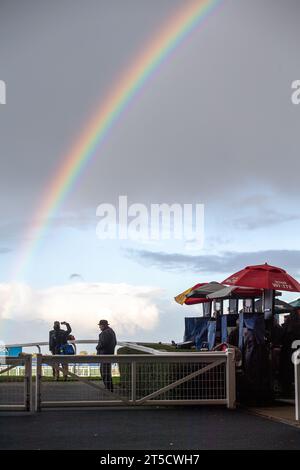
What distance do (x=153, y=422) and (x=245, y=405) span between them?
10.0 feet

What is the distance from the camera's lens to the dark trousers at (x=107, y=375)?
46.0 feet

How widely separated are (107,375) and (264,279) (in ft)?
12.9

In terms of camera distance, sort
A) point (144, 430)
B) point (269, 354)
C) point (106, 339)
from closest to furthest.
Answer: point (144, 430), point (269, 354), point (106, 339)

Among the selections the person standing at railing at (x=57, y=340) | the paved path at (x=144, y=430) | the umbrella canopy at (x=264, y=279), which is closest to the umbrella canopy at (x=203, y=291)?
the person standing at railing at (x=57, y=340)

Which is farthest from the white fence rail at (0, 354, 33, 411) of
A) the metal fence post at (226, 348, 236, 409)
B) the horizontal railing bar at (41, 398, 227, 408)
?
the metal fence post at (226, 348, 236, 409)

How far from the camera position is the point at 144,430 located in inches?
419

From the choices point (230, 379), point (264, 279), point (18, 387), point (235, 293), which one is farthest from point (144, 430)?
point (235, 293)

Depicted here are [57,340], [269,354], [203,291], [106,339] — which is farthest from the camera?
[57,340]

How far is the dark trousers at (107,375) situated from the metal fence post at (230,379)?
7.23ft

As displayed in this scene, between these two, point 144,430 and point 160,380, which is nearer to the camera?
point 144,430

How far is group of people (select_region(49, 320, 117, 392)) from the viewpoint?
14.0 m

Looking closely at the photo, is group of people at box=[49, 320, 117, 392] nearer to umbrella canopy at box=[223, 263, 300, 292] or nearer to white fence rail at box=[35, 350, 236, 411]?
white fence rail at box=[35, 350, 236, 411]

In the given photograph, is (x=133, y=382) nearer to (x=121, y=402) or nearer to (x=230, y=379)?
(x=121, y=402)

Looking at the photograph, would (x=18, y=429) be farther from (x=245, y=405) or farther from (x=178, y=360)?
(x=245, y=405)
